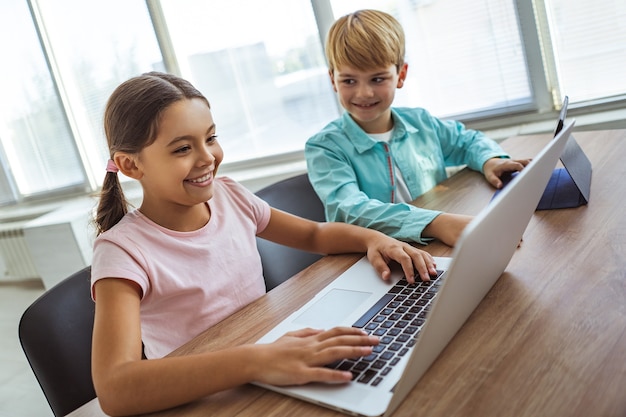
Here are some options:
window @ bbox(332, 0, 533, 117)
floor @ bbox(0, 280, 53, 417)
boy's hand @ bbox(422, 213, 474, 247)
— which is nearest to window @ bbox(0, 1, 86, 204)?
floor @ bbox(0, 280, 53, 417)

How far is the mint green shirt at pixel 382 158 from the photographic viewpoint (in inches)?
56.2

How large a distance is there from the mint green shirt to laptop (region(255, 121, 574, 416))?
1.26 ft

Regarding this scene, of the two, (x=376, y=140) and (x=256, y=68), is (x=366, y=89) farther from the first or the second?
(x=256, y=68)

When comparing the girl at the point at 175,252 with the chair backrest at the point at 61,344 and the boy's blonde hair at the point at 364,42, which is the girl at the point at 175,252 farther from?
the boy's blonde hair at the point at 364,42

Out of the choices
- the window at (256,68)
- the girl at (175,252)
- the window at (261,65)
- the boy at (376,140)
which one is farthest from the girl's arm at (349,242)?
the window at (256,68)

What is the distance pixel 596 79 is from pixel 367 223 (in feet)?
5.14

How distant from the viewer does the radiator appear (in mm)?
4023

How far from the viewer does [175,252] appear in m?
1.12

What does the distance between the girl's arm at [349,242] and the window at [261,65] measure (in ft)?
2.37

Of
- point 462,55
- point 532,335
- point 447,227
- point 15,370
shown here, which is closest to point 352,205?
point 447,227

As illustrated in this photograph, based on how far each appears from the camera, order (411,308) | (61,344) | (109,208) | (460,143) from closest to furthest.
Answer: (411,308), (61,344), (109,208), (460,143)

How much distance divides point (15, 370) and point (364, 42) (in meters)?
2.38

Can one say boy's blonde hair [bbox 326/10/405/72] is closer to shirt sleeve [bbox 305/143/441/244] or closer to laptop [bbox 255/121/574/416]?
shirt sleeve [bbox 305/143/441/244]

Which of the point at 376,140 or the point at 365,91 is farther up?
the point at 365,91
